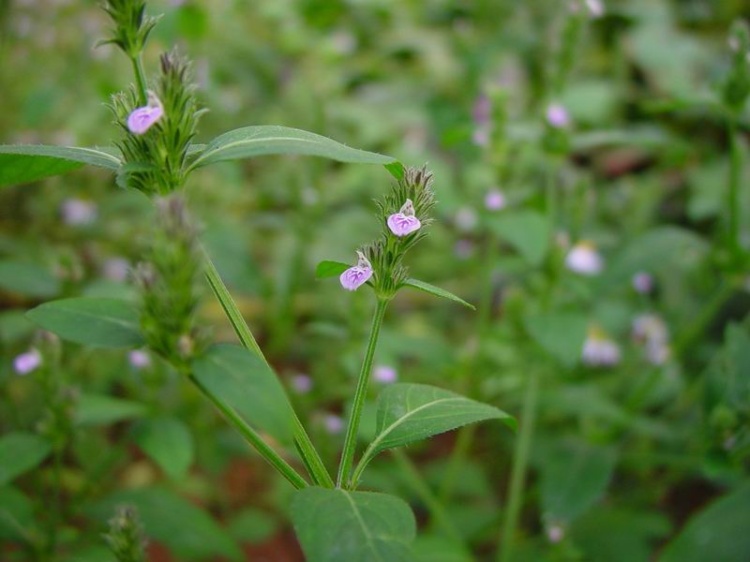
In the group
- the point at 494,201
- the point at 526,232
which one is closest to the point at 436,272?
the point at 494,201

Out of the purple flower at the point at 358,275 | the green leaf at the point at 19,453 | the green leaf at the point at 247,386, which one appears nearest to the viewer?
the green leaf at the point at 247,386

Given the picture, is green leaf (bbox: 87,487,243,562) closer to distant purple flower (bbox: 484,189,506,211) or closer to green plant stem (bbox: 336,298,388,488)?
green plant stem (bbox: 336,298,388,488)

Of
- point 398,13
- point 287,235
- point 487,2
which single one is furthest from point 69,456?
point 398,13

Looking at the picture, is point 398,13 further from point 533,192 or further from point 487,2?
point 533,192

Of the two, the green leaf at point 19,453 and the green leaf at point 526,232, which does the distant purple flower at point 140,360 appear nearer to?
the green leaf at point 19,453

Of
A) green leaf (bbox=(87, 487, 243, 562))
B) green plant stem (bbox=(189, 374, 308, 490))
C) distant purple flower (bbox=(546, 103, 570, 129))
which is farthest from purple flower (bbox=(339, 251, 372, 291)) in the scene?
distant purple flower (bbox=(546, 103, 570, 129))

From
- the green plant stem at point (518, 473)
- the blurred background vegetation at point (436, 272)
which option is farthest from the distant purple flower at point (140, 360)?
the green plant stem at point (518, 473)
